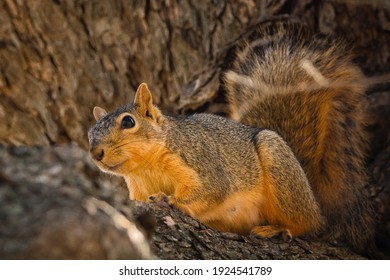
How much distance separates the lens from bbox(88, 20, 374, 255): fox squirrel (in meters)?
1.82

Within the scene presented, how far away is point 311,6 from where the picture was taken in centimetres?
247

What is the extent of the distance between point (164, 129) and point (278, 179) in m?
0.39

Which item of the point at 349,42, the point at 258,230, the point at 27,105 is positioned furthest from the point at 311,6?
the point at 27,105

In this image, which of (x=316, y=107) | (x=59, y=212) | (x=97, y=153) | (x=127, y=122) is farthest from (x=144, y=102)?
(x=59, y=212)

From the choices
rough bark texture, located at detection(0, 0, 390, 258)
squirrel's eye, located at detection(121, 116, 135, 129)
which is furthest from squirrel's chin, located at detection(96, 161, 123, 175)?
rough bark texture, located at detection(0, 0, 390, 258)

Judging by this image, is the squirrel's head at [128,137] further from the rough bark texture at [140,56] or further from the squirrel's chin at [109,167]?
the rough bark texture at [140,56]

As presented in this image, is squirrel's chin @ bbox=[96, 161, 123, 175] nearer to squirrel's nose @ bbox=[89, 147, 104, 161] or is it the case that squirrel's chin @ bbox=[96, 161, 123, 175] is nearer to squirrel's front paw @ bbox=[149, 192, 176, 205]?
squirrel's nose @ bbox=[89, 147, 104, 161]

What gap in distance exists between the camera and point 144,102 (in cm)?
186

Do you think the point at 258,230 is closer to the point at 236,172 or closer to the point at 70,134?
the point at 236,172

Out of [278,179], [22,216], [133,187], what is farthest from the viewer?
[278,179]

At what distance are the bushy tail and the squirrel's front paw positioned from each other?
623mm

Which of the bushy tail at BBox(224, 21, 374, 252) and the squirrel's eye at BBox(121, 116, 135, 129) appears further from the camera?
the bushy tail at BBox(224, 21, 374, 252)

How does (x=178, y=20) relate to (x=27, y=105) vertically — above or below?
above

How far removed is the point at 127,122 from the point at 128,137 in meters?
0.05
